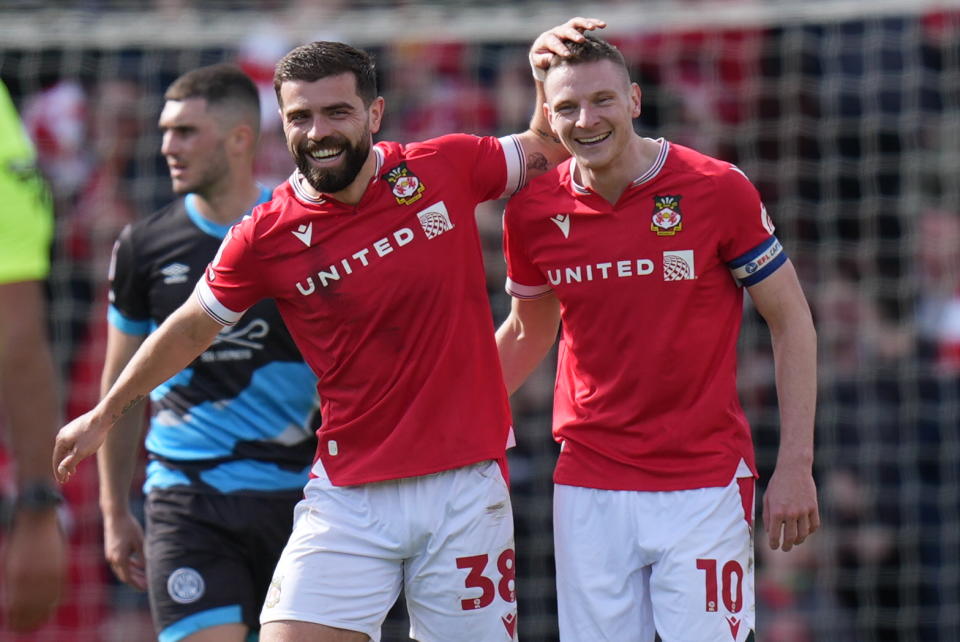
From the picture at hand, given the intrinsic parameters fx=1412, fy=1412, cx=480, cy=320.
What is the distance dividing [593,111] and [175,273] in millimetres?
1728

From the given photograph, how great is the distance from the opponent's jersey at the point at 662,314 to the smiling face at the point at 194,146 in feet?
5.15

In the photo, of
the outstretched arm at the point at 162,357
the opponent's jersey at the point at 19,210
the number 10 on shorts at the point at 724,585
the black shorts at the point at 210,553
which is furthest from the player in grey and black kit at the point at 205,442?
the opponent's jersey at the point at 19,210

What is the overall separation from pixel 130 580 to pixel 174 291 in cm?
105

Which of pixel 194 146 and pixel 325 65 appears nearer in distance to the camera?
pixel 325 65

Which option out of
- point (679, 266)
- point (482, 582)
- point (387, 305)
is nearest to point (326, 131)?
point (387, 305)

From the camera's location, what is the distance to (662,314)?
3.83 m

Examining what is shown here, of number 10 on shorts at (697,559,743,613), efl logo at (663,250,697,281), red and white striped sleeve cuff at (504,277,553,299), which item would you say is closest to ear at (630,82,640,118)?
efl logo at (663,250,697,281)

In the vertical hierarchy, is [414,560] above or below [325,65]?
below

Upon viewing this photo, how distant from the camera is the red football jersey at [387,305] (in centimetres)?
389

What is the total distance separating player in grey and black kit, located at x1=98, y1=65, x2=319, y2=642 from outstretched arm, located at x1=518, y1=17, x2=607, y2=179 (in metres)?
1.16

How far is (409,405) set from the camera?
3906 millimetres

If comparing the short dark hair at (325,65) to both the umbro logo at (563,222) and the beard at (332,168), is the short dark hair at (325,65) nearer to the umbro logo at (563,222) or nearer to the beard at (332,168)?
the beard at (332,168)

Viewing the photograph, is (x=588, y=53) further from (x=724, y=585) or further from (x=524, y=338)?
(x=724, y=585)

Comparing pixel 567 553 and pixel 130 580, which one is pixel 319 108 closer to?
pixel 567 553
